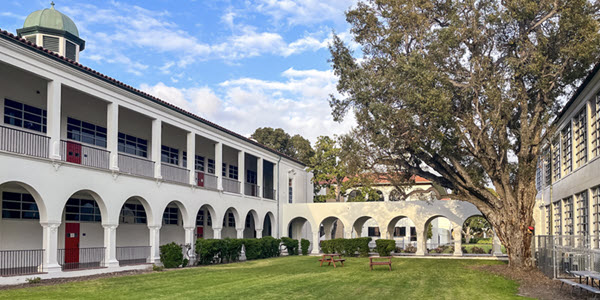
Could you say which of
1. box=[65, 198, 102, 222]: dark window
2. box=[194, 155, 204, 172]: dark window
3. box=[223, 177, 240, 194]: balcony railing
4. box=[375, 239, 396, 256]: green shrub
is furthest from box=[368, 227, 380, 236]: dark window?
box=[65, 198, 102, 222]: dark window

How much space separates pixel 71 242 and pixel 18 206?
9.58 feet

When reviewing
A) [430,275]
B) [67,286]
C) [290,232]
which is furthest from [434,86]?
[290,232]

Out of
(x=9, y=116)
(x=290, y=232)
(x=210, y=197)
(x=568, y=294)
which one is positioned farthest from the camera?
(x=290, y=232)

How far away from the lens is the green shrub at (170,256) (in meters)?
22.8

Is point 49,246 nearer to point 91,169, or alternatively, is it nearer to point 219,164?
point 91,169

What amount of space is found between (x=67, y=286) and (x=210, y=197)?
12956 mm

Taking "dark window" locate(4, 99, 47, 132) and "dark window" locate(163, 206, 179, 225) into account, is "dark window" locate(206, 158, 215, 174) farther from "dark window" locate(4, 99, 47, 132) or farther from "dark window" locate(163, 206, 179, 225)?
"dark window" locate(4, 99, 47, 132)

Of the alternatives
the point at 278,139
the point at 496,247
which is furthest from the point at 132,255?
the point at 278,139

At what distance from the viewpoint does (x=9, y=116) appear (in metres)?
19.1

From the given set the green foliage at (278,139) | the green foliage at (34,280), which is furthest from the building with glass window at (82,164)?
the green foliage at (278,139)

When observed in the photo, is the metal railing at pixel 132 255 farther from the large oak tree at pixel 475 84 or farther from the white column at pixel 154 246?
the large oak tree at pixel 475 84

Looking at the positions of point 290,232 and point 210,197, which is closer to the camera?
point 210,197

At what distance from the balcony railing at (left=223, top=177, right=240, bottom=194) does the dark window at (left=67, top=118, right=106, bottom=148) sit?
8459 millimetres

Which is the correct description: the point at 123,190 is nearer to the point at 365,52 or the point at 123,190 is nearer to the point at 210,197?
the point at 210,197
